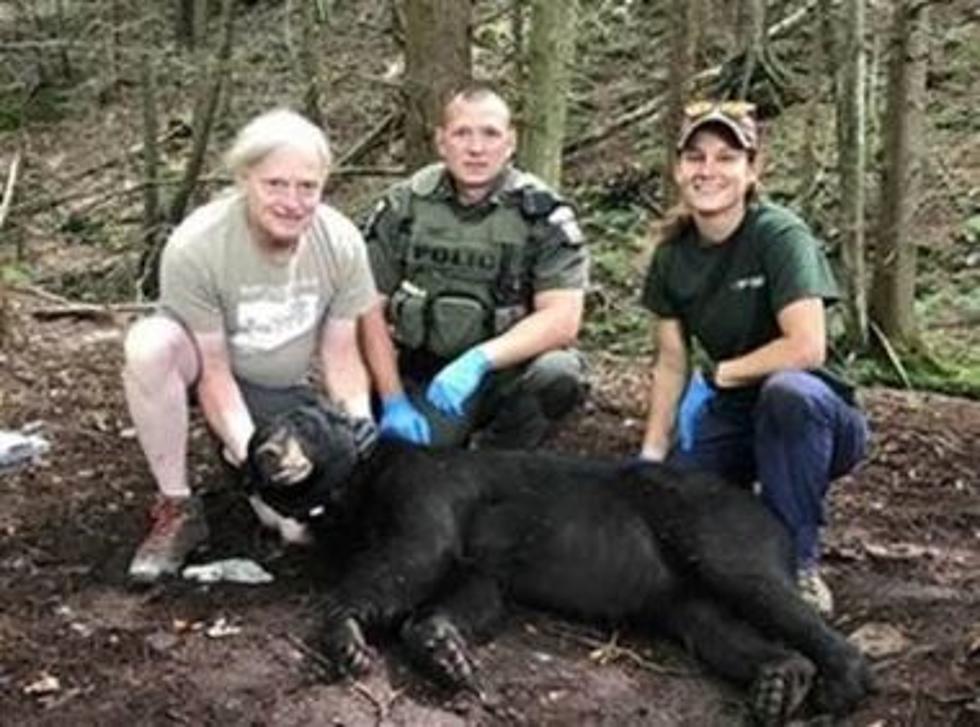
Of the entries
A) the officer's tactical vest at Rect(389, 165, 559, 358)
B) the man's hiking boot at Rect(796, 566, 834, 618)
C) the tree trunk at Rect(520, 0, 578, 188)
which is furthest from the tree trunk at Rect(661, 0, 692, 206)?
the man's hiking boot at Rect(796, 566, 834, 618)

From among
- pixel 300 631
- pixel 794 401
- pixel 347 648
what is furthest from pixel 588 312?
pixel 347 648

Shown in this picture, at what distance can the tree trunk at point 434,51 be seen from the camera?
20.5ft

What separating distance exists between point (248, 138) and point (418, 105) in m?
2.12

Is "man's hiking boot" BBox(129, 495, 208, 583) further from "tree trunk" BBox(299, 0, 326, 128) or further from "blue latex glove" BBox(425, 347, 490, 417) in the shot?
"tree trunk" BBox(299, 0, 326, 128)

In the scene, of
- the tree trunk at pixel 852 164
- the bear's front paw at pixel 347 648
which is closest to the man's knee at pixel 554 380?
the bear's front paw at pixel 347 648

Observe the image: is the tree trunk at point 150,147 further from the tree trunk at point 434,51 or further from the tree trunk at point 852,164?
the tree trunk at point 852,164

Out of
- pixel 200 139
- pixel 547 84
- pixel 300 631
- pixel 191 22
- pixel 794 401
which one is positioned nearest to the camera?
pixel 300 631

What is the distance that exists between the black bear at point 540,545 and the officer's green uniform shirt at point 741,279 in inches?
17.7

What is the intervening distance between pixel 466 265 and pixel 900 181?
3101 millimetres

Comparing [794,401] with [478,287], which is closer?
[794,401]

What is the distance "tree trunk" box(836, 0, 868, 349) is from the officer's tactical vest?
8.26ft

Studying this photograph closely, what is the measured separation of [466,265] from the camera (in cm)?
483

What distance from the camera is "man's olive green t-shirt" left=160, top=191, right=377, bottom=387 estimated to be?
4324 mm

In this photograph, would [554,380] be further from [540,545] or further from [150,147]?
[150,147]
